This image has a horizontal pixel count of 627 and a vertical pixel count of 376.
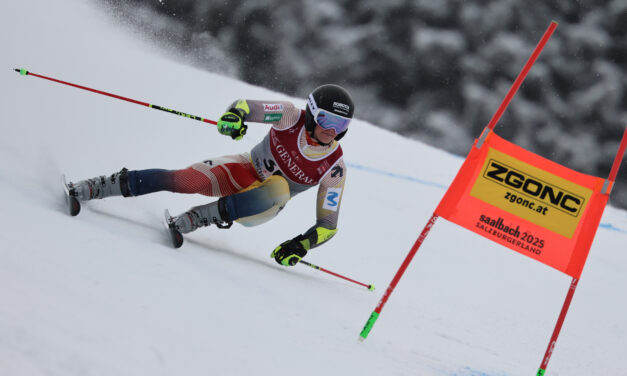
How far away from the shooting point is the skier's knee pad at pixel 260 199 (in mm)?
2652

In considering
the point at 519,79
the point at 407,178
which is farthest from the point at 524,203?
the point at 407,178

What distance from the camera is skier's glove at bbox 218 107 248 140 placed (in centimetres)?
251

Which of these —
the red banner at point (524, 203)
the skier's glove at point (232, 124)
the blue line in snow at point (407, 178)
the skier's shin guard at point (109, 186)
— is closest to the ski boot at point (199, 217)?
the skier's shin guard at point (109, 186)

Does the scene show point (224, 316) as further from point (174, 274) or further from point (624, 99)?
point (624, 99)

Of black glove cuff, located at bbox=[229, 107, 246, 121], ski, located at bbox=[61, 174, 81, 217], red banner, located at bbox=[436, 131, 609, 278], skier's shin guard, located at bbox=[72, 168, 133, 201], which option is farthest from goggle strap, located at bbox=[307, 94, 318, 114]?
ski, located at bbox=[61, 174, 81, 217]

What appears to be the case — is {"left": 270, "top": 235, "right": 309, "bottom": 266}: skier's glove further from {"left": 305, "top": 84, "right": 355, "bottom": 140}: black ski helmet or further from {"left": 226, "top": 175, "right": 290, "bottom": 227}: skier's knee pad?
{"left": 305, "top": 84, "right": 355, "bottom": 140}: black ski helmet

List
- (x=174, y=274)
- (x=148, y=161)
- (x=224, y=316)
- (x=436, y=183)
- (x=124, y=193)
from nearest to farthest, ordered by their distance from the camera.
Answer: (x=224, y=316), (x=174, y=274), (x=124, y=193), (x=148, y=161), (x=436, y=183)

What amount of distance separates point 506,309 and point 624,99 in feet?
Result: 21.1

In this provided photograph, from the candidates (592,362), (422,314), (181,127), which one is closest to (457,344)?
(422,314)

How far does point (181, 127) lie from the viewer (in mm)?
5402

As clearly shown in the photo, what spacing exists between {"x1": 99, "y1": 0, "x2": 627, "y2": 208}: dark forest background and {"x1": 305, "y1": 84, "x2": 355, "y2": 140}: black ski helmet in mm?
5629

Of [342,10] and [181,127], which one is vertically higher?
[342,10]

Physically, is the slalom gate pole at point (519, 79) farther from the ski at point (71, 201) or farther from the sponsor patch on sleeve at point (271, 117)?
the ski at point (71, 201)

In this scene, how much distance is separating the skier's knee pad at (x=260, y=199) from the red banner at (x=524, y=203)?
888 millimetres
